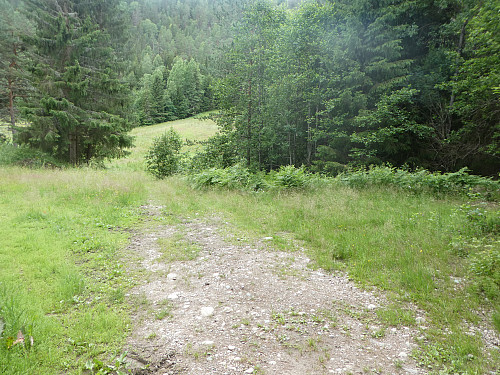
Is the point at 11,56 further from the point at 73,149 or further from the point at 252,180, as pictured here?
the point at 252,180

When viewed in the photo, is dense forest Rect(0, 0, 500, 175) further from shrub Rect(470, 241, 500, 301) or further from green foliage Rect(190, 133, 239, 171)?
shrub Rect(470, 241, 500, 301)

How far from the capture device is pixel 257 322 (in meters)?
3.74

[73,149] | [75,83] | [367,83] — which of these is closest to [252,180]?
[367,83]

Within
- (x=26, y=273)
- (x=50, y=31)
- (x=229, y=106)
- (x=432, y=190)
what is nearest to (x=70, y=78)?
(x=50, y=31)

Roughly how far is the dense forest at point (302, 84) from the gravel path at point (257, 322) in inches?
450

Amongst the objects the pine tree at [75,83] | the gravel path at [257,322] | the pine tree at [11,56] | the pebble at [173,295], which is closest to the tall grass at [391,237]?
the gravel path at [257,322]

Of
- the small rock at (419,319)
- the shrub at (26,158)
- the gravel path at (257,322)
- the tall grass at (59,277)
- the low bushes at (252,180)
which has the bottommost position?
the gravel path at (257,322)

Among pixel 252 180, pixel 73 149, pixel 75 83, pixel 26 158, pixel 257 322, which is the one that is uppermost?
pixel 75 83

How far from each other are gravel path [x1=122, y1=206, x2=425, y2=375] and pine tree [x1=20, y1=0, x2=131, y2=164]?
47.9 feet

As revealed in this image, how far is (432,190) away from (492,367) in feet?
28.3

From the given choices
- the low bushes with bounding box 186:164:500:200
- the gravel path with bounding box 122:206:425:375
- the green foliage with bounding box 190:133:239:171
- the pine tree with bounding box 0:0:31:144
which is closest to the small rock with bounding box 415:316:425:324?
the gravel path with bounding box 122:206:425:375

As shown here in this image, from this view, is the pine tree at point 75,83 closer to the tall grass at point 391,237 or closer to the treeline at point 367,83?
the treeline at point 367,83

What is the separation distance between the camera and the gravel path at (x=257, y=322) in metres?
3.02

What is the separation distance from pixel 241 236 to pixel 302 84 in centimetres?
1162
